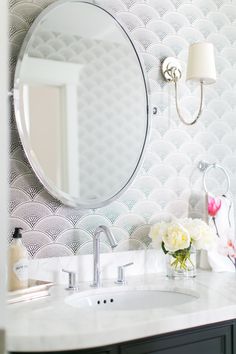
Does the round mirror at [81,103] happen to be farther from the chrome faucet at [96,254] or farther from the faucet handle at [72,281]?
the faucet handle at [72,281]

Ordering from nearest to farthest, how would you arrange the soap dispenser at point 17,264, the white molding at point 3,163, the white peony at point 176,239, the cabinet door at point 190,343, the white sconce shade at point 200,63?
the white molding at point 3,163, the cabinet door at point 190,343, the soap dispenser at point 17,264, the white peony at point 176,239, the white sconce shade at point 200,63

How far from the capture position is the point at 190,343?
1.46 m

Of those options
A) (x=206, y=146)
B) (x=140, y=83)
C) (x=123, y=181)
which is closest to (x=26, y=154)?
(x=123, y=181)

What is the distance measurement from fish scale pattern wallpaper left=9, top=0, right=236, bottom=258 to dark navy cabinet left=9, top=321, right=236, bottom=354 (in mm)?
623

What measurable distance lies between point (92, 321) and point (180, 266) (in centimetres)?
71

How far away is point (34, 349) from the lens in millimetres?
1237

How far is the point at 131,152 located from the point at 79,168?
27 cm

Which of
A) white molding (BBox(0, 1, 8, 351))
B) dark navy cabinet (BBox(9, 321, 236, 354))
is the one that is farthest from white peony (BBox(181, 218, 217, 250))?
white molding (BBox(0, 1, 8, 351))

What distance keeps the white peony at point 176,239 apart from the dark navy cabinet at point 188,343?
17.5 inches

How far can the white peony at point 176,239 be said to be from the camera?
1.93 meters

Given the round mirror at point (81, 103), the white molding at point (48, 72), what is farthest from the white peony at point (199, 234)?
the white molding at point (48, 72)

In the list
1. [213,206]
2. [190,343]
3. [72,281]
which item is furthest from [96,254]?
[213,206]

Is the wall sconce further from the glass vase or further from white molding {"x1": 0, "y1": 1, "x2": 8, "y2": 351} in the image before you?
white molding {"x1": 0, "y1": 1, "x2": 8, "y2": 351}

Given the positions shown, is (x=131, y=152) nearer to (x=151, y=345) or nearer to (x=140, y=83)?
(x=140, y=83)
